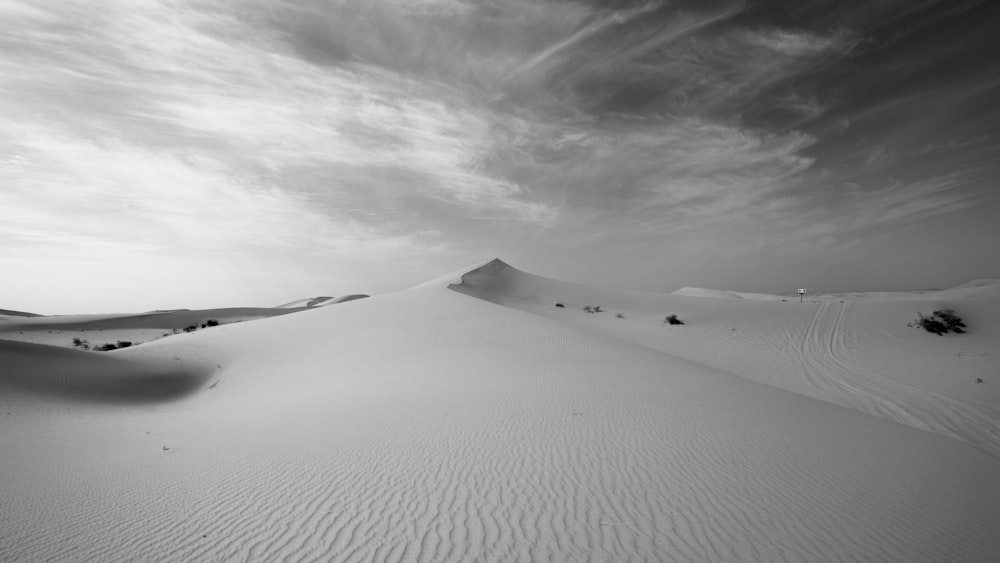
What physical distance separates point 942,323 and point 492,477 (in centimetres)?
2474

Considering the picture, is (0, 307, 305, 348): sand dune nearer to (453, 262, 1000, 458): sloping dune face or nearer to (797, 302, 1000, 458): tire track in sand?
(453, 262, 1000, 458): sloping dune face

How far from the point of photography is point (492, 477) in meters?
5.20

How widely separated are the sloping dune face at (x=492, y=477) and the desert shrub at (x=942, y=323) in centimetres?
1557

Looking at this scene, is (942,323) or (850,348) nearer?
(850,348)

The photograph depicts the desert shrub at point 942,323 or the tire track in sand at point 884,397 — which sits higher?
the desert shrub at point 942,323

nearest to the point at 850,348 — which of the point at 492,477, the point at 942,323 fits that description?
the point at 942,323

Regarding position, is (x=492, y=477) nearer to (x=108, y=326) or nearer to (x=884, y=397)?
(x=884, y=397)

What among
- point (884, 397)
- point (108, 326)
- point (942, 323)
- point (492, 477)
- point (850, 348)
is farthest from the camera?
point (108, 326)

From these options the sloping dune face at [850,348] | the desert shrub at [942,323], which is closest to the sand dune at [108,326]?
the sloping dune face at [850,348]

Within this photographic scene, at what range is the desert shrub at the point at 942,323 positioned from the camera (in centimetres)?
1883

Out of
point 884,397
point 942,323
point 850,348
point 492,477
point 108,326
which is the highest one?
point 108,326

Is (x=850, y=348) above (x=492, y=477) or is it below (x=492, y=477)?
above

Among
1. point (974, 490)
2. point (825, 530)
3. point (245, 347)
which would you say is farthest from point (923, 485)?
point (245, 347)

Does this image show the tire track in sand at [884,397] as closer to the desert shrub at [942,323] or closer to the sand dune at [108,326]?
the desert shrub at [942,323]
